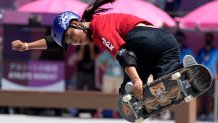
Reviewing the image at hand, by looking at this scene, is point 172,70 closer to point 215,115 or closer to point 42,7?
point 215,115

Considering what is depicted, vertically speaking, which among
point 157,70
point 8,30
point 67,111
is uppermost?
point 157,70

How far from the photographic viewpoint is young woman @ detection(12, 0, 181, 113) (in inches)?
236

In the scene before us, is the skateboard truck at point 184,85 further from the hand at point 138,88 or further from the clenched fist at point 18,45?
the clenched fist at point 18,45

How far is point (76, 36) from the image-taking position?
246 inches

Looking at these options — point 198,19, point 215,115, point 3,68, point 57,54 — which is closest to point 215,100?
point 215,115

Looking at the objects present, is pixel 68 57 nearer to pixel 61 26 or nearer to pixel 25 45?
pixel 25 45

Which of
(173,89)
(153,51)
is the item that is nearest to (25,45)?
(153,51)

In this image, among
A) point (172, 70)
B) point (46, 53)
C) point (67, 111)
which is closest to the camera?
point (172, 70)

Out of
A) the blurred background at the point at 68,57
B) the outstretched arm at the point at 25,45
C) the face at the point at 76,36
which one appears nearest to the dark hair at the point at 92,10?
the face at the point at 76,36

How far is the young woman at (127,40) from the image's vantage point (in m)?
5.99

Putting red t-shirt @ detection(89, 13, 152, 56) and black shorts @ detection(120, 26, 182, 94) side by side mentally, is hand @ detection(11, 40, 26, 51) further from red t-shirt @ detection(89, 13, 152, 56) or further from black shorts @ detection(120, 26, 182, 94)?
black shorts @ detection(120, 26, 182, 94)

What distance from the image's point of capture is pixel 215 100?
11.7 m

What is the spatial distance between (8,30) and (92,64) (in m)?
1.84

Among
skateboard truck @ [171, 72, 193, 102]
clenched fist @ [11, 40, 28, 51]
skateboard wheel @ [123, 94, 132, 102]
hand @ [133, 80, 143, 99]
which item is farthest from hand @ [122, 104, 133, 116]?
clenched fist @ [11, 40, 28, 51]
